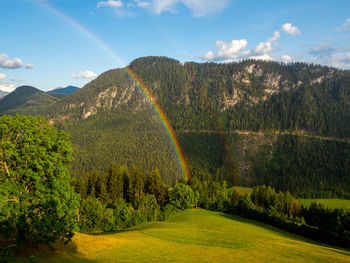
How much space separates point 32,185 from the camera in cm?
2311

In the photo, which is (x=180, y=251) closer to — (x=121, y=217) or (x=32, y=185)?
(x=32, y=185)

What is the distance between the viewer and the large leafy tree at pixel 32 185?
20547 mm

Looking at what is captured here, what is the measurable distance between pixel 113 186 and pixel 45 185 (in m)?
67.3

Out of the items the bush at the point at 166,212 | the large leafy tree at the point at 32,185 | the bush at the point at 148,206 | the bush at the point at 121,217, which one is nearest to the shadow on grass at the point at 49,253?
the large leafy tree at the point at 32,185

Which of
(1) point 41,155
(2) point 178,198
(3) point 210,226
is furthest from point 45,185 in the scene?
(2) point 178,198

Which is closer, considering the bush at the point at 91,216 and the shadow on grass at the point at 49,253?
the shadow on grass at the point at 49,253

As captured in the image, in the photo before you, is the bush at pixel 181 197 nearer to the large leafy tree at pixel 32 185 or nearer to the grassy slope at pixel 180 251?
the grassy slope at pixel 180 251

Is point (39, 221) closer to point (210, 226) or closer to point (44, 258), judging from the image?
point (44, 258)

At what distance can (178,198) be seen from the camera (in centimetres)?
8762

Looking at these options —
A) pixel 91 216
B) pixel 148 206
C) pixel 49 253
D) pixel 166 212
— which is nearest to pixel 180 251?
pixel 49 253

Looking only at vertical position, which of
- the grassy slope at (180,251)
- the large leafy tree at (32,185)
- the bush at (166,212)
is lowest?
the bush at (166,212)

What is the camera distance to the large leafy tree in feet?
67.4

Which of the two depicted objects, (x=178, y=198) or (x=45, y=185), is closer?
(x=45, y=185)

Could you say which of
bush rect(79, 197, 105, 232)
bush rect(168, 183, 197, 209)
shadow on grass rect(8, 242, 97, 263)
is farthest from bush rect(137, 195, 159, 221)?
shadow on grass rect(8, 242, 97, 263)
